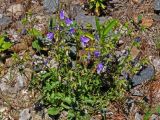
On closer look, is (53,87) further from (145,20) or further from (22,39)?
(145,20)

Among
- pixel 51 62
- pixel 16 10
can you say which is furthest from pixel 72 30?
pixel 16 10

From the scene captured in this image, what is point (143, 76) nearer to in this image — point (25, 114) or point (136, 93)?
point (136, 93)

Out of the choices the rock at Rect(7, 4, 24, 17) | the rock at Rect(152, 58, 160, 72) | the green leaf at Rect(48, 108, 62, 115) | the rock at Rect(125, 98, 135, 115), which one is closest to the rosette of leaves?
the green leaf at Rect(48, 108, 62, 115)

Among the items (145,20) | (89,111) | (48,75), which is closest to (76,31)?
(48,75)

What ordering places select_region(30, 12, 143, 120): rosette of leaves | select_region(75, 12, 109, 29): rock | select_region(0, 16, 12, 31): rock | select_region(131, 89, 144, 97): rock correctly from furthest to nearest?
select_region(0, 16, 12, 31): rock < select_region(75, 12, 109, 29): rock < select_region(131, 89, 144, 97): rock < select_region(30, 12, 143, 120): rosette of leaves

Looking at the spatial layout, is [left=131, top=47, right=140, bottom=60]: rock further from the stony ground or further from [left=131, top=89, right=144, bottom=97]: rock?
[left=131, top=89, right=144, bottom=97]: rock

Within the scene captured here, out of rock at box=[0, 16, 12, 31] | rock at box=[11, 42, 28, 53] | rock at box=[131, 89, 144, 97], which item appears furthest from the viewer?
rock at box=[0, 16, 12, 31]

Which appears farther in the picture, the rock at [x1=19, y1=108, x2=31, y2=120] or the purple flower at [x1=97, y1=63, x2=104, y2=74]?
the rock at [x1=19, y1=108, x2=31, y2=120]
